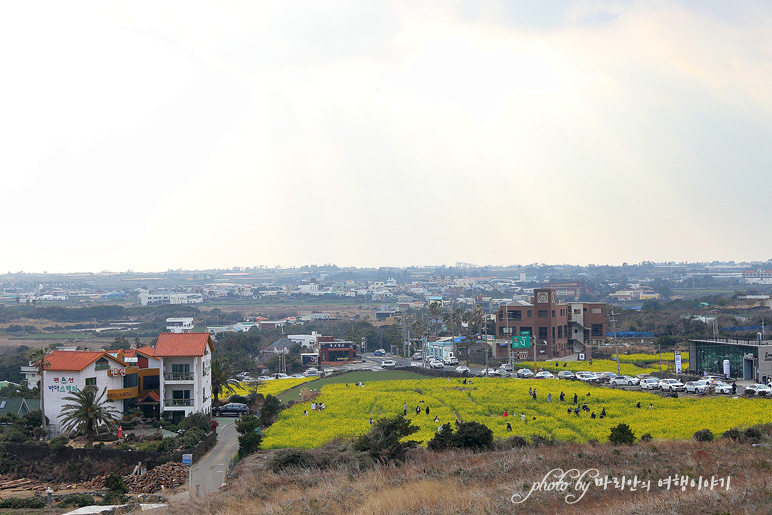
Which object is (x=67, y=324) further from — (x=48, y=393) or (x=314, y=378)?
(x=48, y=393)

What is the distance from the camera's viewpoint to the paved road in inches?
1465

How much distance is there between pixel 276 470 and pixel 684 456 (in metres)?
16.3

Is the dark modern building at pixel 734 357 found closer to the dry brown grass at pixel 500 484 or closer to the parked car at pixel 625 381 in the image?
the parked car at pixel 625 381

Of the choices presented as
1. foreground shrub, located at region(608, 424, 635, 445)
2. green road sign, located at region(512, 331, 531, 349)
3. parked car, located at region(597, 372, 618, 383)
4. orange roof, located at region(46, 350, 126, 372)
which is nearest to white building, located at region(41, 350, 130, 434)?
orange roof, located at region(46, 350, 126, 372)

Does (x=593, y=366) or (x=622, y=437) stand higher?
(x=622, y=437)

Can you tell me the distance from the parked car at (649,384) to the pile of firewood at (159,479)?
3542 cm

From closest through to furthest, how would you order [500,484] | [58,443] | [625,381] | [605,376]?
1. [500,484]
2. [58,443]
3. [625,381]
4. [605,376]

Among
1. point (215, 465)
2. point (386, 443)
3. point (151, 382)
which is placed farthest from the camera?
Result: point (151, 382)

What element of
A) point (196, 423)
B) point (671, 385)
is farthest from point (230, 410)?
point (671, 385)

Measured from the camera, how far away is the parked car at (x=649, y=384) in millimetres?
60188

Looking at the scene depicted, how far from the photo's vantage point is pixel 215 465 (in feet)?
137

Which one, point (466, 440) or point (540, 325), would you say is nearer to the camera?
point (466, 440)

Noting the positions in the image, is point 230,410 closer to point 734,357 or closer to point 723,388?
point 723,388

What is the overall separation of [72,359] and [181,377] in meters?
6.85
